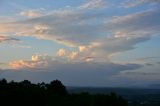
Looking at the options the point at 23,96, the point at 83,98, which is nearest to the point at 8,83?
the point at 23,96

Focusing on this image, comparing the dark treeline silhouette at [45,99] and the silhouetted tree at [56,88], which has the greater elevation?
the silhouetted tree at [56,88]

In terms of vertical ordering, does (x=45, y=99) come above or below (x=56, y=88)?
below

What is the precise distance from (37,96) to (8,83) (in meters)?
13.5

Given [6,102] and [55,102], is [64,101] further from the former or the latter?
[6,102]

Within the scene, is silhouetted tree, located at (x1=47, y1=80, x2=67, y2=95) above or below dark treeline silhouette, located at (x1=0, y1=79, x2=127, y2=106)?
above

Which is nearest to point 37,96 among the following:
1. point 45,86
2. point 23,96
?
point 23,96

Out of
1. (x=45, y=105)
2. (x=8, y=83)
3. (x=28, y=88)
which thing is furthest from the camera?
(x=8, y=83)

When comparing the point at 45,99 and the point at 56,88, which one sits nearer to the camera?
the point at 45,99

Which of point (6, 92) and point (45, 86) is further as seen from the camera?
point (45, 86)

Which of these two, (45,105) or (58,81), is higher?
(58,81)

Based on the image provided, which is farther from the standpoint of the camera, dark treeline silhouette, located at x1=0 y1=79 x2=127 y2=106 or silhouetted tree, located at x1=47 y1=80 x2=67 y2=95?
silhouetted tree, located at x1=47 y1=80 x2=67 y2=95

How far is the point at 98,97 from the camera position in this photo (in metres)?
74.6

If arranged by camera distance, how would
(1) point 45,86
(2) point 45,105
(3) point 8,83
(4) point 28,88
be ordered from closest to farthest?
(2) point 45,105 < (4) point 28,88 < (3) point 8,83 < (1) point 45,86

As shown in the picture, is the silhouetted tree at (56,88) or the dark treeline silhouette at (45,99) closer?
the dark treeline silhouette at (45,99)
